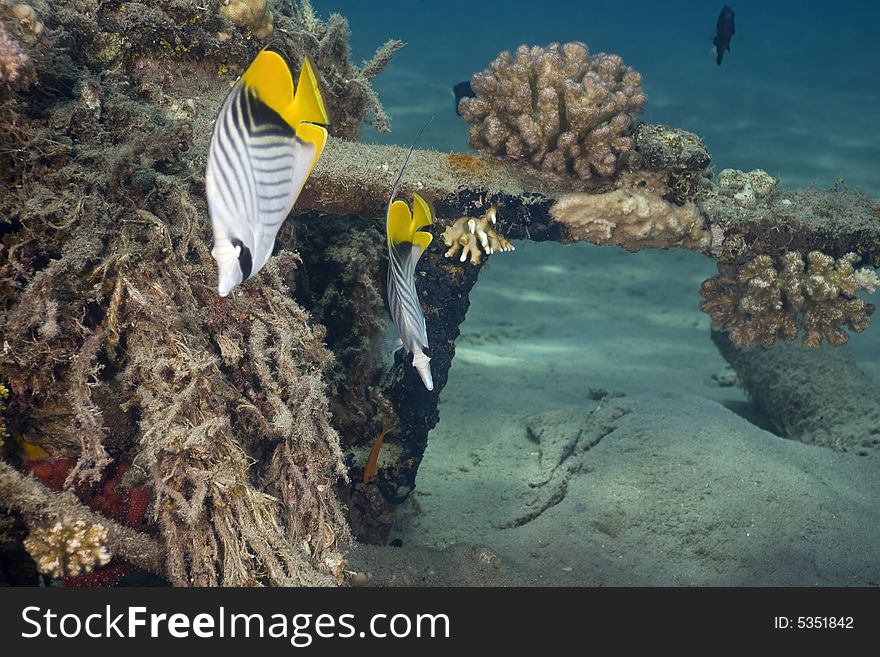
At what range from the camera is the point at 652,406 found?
5.97 metres

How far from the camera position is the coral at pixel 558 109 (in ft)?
14.0

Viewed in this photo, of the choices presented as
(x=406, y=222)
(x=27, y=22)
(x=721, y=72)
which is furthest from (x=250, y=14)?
(x=721, y=72)

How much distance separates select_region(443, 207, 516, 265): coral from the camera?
4027 mm

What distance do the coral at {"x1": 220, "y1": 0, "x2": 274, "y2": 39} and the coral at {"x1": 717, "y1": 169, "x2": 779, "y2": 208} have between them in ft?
11.5

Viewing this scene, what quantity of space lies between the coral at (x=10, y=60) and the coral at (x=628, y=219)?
Result: 305cm

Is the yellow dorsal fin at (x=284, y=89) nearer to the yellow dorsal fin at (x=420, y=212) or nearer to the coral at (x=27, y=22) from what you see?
the yellow dorsal fin at (x=420, y=212)

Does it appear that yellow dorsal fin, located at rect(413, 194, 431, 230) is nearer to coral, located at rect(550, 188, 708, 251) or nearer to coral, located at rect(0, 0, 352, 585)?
coral, located at rect(0, 0, 352, 585)

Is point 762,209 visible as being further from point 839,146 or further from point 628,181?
point 839,146

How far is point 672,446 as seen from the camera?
5133 mm

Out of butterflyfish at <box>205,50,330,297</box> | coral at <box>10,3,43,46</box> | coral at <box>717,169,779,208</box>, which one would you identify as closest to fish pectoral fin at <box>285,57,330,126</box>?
butterflyfish at <box>205,50,330,297</box>

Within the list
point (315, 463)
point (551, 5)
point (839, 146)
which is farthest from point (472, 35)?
point (315, 463)

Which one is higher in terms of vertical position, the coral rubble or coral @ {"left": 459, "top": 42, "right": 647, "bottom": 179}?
coral @ {"left": 459, "top": 42, "right": 647, "bottom": 179}

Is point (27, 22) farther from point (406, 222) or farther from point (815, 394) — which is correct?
point (815, 394)

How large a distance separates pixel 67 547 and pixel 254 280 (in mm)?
1401
